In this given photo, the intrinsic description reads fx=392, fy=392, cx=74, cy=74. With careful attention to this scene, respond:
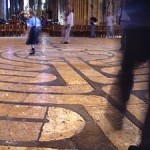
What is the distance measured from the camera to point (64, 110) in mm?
4488

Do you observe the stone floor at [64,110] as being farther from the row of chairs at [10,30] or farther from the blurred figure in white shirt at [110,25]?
the row of chairs at [10,30]

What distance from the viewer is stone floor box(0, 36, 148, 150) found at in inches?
133

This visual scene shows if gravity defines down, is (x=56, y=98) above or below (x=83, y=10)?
below

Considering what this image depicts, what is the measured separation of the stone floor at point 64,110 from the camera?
3.39 m

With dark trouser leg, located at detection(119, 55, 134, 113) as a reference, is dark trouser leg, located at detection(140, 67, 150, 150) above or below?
below

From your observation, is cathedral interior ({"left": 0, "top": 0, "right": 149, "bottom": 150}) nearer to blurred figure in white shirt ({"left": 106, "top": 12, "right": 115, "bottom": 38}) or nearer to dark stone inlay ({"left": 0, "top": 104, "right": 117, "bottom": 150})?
dark stone inlay ({"left": 0, "top": 104, "right": 117, "bottom": 150})

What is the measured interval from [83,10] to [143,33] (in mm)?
22588

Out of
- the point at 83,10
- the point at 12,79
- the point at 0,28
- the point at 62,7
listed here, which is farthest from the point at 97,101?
the point at 62,7

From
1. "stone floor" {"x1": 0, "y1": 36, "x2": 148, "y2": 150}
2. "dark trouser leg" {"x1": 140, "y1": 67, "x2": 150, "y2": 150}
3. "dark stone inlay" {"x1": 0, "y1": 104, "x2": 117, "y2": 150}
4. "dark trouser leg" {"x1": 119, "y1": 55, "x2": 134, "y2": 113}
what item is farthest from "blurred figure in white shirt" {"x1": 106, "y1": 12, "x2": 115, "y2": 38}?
"dark trouser leg" {"x1": 140, "y1": 67, "x2": 150, "y2": 150}

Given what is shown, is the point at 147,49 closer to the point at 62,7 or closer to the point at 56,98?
the point at 56,98

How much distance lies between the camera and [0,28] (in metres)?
20.4

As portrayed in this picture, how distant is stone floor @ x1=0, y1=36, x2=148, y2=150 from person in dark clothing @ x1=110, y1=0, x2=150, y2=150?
0.13 metres

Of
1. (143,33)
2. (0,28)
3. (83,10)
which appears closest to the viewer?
(143,33)

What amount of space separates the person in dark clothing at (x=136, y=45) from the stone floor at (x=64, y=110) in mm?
127
